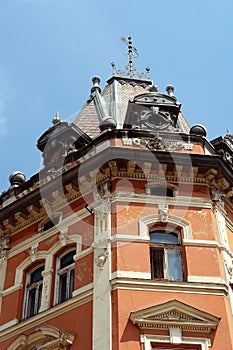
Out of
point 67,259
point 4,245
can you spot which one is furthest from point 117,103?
point 67,259

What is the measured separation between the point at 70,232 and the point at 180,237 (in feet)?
11.6

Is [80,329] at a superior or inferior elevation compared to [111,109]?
inferior

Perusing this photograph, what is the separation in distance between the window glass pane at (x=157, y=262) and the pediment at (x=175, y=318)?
1.25 metres

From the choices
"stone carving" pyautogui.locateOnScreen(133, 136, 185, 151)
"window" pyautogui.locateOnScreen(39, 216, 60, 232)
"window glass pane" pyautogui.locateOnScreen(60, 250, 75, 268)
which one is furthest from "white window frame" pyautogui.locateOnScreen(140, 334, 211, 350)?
"stone carving" pyautogui.locateOnScreen(133, 136, 185, 151)

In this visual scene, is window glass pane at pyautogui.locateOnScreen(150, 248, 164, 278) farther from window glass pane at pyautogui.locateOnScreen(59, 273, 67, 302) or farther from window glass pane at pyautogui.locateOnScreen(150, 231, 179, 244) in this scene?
window glass pane at pyautogui.locateOnScreen(59, 273, 67, 302)

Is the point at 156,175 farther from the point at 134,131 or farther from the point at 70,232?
the point at 70,232

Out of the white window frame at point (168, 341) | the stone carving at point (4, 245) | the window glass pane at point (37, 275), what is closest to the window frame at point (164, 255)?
the white window frame at point (168, 341)

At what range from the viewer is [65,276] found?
59.1 ft

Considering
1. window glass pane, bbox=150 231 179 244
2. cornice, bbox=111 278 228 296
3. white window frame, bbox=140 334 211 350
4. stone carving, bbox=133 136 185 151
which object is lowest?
white window frame, bbox=140 334 211 350

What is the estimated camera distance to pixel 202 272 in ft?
54.6

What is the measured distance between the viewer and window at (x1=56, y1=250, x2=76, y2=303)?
1756 centimetres

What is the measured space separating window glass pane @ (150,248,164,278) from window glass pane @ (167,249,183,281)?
21cm

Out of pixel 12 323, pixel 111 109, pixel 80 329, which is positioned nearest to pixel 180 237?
pixel 80 329

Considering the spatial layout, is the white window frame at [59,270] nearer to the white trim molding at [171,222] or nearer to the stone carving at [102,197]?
the stone carving at [102,197]
